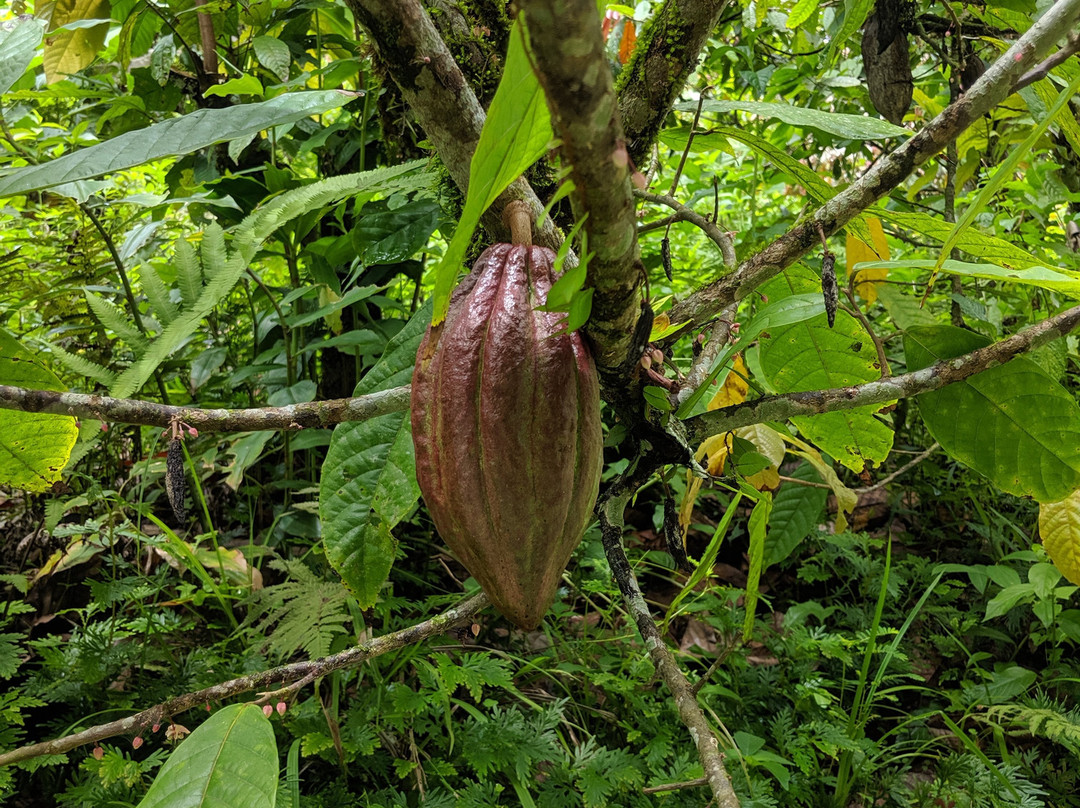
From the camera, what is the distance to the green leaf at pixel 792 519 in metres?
1.25

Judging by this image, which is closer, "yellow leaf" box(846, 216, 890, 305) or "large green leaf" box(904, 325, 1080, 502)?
"large green leaf" box(904, 325, 1080, 502)

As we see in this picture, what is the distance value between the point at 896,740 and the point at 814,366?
3.89 feet

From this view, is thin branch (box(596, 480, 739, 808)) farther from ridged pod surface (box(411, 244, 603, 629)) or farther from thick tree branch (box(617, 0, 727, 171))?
thick tree branch (box(617, 0, 727, 171))

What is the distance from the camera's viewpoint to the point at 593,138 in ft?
1.03

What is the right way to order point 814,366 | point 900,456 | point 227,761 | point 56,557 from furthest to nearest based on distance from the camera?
point 900,456 → point 56,557 → point 814,366 → point 227,761

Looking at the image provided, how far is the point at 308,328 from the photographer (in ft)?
5.86

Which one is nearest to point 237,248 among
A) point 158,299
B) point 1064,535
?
point 158,299

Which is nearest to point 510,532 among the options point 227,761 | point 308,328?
point 227,761

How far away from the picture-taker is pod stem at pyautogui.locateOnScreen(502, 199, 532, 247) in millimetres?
568

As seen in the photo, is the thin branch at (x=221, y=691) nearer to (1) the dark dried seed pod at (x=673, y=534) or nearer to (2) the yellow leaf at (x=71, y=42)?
(1) the dark dried seed pod at (x=673, y=534)

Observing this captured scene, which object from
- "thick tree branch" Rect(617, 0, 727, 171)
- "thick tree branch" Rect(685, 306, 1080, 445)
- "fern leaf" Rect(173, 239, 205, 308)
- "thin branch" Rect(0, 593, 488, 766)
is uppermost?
"thick tree branch" Rect(617, 0, 727, 171)

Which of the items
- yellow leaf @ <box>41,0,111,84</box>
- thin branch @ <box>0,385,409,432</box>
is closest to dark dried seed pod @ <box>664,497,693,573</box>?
thin branch @ <box>0,385,409,432</box>

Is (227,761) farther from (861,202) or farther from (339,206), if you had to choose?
(339,206)

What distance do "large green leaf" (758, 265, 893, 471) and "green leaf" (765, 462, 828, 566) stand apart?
1.40ft
